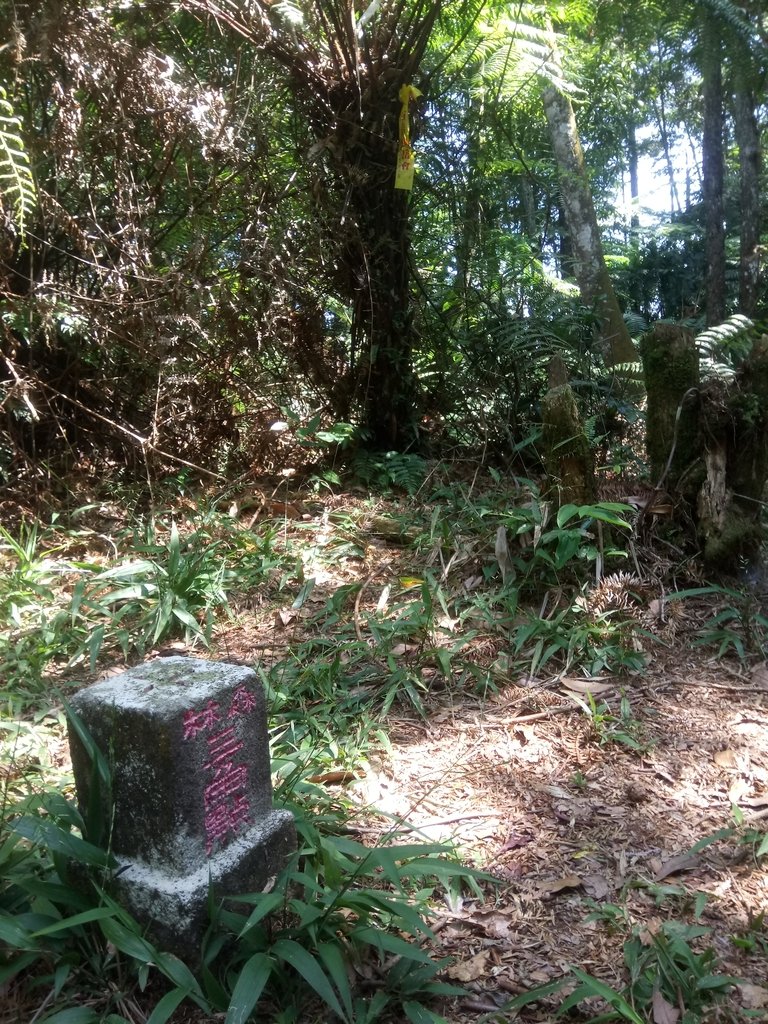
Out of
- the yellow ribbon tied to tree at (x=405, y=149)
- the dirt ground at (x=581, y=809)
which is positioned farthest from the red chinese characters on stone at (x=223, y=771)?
the yellow ribbon tied to tree at (x=405, y=149)

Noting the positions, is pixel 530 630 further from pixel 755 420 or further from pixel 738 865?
pixel 755 420

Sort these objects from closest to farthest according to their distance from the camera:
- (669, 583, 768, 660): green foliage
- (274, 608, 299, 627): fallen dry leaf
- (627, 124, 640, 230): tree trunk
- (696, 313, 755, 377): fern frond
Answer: (669, 583, 768, 660): green foliage < (274, 608, 299, 627): fallen dry leaf < (696, 313, 755, 377): fern frond < (627, 124, 640, 230): tree trunk

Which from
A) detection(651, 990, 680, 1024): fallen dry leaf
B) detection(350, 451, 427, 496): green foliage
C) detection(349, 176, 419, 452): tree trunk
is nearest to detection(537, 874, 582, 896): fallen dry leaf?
detection(651, 990, 680, 1024): fallen dry leaf

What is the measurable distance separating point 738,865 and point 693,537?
1.80 meters

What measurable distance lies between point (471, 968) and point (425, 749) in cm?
91

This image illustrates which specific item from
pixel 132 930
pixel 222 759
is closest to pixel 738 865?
pixel 222 759

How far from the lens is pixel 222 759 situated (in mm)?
1813

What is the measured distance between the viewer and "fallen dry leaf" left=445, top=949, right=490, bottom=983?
1.82 meters

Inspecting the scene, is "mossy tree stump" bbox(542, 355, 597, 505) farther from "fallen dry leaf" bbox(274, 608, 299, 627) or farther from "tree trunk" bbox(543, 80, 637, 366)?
"tree trunk" bbox(543, 80, 637, 366)

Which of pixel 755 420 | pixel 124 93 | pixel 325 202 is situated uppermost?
pixel 124 93

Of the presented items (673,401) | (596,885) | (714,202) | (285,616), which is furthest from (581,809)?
(714,202)

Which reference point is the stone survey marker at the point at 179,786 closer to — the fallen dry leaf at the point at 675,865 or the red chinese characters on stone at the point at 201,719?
the red chinese characters on stone at the point at 201,719

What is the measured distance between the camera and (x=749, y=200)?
927 cm

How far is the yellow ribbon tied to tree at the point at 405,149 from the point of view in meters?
4.46
